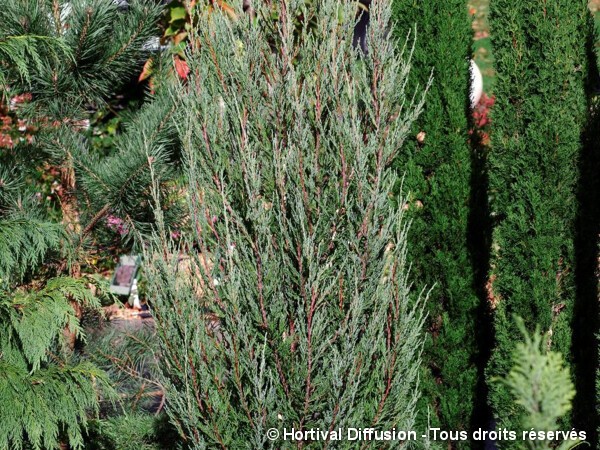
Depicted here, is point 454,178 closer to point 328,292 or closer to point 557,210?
point 557,210

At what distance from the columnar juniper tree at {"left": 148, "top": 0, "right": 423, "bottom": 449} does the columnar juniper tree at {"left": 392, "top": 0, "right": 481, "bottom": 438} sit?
1.05m

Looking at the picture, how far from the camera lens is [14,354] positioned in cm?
350

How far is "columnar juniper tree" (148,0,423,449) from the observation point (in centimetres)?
327

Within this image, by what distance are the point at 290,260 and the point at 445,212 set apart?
169cm

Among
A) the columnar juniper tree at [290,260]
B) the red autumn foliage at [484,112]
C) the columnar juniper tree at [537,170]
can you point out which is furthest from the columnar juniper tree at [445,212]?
the red autumn foliage at [484,112]

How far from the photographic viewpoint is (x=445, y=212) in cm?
473

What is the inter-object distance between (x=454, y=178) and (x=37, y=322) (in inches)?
106

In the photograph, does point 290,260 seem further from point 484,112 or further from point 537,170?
point 484,112

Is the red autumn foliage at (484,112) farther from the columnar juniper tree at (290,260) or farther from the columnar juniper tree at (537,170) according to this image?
the columnar juniper tree at (290,260)

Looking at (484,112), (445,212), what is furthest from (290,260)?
(484,112)

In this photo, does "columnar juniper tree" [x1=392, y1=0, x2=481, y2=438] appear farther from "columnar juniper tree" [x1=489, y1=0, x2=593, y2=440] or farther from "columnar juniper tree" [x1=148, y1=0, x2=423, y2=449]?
"columnar juniper tree" [x1=148, y1=0, x2=423, y2=449]

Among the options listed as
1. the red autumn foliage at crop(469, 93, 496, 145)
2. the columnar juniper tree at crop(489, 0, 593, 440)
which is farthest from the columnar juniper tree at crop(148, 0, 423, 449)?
the red autumn foliage at crop(469, 93, 496, 145)

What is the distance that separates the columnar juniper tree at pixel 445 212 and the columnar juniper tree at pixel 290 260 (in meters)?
1.05

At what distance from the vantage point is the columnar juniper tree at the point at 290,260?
3268mm
